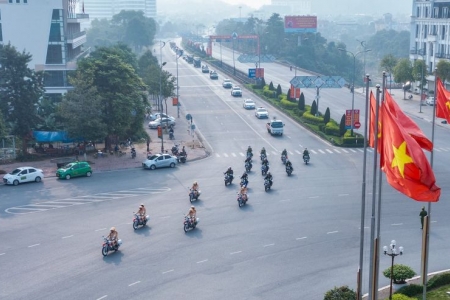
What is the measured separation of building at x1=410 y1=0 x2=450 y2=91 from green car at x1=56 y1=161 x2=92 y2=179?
4683 cm

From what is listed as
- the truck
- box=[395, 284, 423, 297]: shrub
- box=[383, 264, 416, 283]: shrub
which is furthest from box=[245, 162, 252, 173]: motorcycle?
box=[395, 284, 423, 297]: shrub

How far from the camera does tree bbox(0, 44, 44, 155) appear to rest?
145 feet

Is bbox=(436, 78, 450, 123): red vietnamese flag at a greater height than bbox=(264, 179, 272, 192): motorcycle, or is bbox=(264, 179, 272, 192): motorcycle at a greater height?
bbox=(436, 78, 450, 123): red vietnamese flag

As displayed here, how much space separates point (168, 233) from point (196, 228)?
1305 millimetres

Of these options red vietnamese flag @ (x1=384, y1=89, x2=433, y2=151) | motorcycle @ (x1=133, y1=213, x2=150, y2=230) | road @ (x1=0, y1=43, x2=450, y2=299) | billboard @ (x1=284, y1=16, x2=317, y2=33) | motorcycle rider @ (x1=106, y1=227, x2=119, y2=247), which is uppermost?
billboard @ (x1=284, y1=16, x2=317, y2=33)

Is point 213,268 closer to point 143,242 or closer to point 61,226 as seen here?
point 143,242

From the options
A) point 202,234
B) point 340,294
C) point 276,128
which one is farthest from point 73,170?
point 340,294

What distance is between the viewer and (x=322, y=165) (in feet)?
138

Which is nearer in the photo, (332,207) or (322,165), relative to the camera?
(332,207)

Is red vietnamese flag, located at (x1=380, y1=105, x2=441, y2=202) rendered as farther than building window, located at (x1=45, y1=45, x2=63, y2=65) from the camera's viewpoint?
No

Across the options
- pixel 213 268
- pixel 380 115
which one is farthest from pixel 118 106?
pixel 380 115

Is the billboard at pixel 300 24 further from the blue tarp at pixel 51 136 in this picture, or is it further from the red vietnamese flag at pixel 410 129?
the red vietnamese flag at pixel 410 129

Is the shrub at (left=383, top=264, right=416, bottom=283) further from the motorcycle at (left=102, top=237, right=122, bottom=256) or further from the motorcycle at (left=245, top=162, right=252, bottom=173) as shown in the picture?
the motorcycle at (left=245, top=162, right=252, bottom=173)

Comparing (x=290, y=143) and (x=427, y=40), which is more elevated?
(x=427, y=40)
